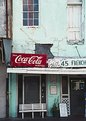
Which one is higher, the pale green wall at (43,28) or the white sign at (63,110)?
the pale green wall at (43,28)

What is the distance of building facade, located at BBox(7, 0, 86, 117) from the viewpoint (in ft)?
66.8

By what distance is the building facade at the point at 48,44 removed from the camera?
20.4 metres

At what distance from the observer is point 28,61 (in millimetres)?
19422

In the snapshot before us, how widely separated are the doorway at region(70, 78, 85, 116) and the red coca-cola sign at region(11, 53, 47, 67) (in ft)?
7.71

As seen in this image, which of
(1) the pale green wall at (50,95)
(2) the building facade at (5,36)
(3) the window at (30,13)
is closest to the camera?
(2) the building facade at (5,36)

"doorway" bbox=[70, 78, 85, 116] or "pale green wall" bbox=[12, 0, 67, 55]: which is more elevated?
"pale green wall" bbox=[12, 0, 67, 55]

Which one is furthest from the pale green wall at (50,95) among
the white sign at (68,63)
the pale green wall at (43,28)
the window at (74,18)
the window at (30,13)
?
the window at (30,13)

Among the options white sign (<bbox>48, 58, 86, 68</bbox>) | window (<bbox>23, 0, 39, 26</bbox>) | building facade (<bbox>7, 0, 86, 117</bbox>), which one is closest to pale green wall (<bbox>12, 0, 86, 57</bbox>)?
building facade (<bbox>7, 0, 86, 117</bbox>)

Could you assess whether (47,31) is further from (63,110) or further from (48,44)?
(63,110)

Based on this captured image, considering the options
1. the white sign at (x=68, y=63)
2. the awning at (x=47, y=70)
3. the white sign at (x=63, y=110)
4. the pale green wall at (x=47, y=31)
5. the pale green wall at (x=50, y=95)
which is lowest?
the white sign at (x=63, y=110)

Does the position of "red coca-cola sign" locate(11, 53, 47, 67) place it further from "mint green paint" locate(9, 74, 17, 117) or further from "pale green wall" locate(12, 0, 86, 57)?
"mint green paint" locate(9, 74, 17, 117)

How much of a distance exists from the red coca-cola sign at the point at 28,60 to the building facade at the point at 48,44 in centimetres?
69

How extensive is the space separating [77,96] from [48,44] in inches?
123

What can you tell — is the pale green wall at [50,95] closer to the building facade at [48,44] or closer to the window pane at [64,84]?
the building facade at [48,44]
